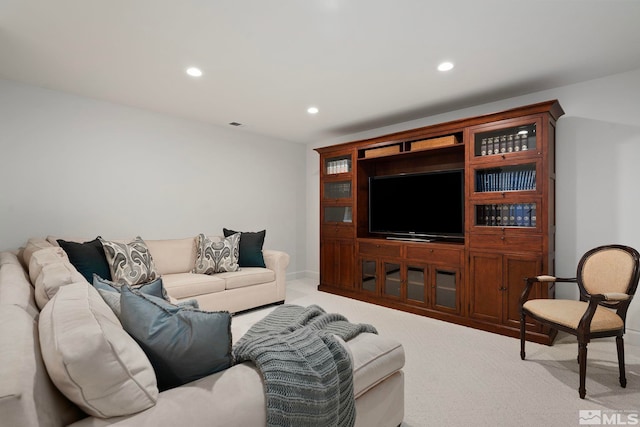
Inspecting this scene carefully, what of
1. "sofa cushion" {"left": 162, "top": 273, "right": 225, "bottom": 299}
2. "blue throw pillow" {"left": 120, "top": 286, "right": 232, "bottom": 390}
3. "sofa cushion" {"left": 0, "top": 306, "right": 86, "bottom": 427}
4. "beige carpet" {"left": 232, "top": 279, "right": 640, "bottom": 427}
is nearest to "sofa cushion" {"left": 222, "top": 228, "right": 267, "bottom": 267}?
"sofa cushion" {"left": 162, "top": 273, "right": 225, "bottom": 299}

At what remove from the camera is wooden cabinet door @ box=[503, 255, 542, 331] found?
10.0 feet

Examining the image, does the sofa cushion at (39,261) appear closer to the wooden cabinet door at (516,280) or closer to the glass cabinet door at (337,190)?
the glass cabinet door at (337,190)

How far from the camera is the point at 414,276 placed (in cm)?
393

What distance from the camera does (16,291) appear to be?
4.88 ft

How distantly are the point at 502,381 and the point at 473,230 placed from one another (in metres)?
1.56

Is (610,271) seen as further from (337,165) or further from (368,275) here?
(337,165)

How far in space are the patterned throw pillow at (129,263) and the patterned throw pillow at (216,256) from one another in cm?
54

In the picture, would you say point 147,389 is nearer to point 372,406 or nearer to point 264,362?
point 264,362

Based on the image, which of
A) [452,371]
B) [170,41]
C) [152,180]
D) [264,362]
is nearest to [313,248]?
[152,180]

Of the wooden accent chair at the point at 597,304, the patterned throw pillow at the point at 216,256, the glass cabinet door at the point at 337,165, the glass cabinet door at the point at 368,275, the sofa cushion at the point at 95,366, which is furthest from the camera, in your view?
the glass cabinet door at the point at 337,165

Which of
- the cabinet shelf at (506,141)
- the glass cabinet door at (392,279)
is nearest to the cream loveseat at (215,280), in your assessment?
→ the glass cabinet door at (392,279)

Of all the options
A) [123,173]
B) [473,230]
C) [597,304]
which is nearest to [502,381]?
[597,304]

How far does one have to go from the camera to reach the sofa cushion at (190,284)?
128 inches

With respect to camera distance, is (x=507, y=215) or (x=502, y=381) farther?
(x=507, y=215)
